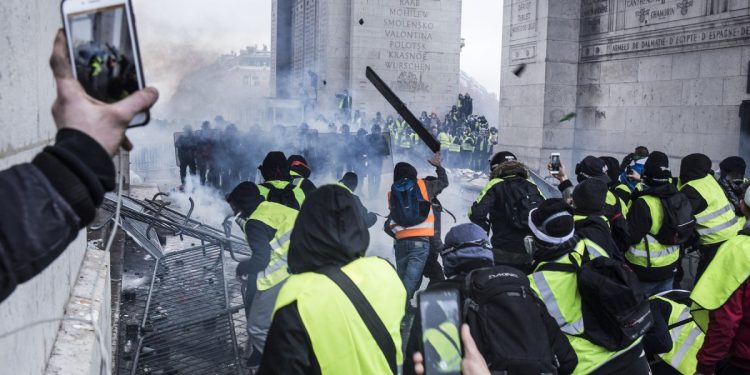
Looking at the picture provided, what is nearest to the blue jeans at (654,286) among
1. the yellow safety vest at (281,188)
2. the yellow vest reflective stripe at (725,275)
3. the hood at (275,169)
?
the yellow vest reflective stripe at (725,275)

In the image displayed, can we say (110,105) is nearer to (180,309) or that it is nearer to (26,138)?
(26,138)

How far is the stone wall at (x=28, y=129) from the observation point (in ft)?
6.05

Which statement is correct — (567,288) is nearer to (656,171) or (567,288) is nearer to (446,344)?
(446,344)

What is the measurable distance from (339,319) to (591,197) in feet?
8.87

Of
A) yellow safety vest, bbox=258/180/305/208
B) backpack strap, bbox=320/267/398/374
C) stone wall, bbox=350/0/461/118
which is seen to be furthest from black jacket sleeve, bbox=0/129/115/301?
stone wall, bbox=350/0/461/118

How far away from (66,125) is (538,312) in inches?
84.9

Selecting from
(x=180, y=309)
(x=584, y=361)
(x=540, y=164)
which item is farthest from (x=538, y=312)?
(x=540, y=164)

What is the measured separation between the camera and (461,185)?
18.0 m

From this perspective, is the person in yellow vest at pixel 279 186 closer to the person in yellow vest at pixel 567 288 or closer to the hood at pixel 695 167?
the person in yellow vest at pixel 567 288

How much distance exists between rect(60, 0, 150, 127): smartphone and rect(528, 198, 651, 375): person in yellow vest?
2.68 meters

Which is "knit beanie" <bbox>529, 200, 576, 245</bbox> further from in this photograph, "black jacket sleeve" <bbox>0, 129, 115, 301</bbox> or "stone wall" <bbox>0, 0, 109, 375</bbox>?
"black jacket sleeve" <bbox>0, 129, 115, 301</bbox>

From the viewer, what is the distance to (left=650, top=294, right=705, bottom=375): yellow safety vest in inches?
170

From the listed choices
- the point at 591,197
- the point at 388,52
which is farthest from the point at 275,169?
the point at 388,52

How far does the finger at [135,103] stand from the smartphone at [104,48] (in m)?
0.03
